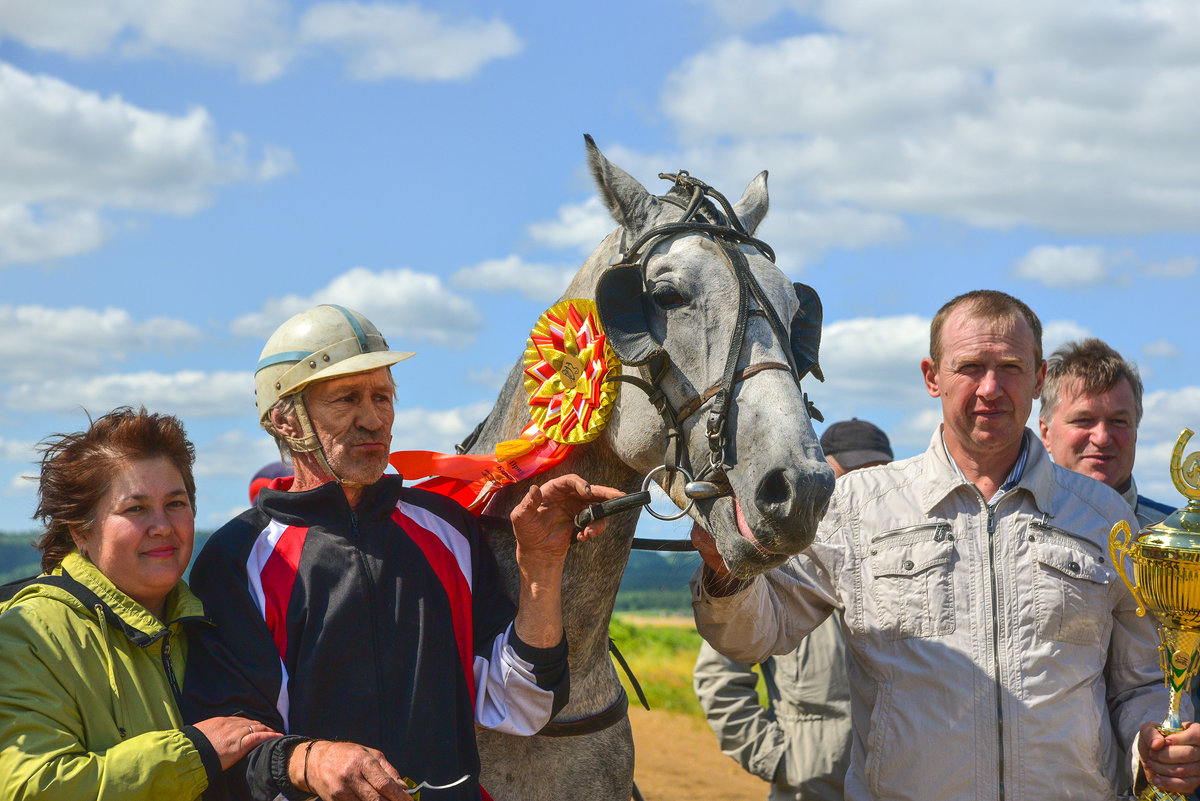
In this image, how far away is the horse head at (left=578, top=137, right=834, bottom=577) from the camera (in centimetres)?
244

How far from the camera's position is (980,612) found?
10.8ft

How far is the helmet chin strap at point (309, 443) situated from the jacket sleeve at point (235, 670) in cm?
32

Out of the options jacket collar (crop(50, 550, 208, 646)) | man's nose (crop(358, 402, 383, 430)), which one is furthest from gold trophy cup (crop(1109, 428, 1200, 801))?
jacket collar (crop(50, 550, 208, 646))

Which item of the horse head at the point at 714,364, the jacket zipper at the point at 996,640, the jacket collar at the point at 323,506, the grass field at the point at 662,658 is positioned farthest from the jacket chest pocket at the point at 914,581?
the grass field at the point at 662,658

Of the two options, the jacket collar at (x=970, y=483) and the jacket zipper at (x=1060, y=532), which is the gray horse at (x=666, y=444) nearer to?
the jacket collar at (x=970, y=483)

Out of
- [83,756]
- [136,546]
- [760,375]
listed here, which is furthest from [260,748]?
[760,375]

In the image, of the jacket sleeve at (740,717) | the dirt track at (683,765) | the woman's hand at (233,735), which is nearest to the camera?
the woman's hand at (233,735)

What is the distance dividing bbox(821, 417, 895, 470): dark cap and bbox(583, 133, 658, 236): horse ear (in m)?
2.89

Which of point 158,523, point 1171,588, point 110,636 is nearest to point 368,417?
point 158,523

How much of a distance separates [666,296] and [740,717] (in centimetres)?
303

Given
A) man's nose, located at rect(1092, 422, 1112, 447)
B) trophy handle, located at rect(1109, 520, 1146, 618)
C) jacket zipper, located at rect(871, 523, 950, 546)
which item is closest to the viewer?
trophy handle, located at rect(1109, 520, 1146, 618)

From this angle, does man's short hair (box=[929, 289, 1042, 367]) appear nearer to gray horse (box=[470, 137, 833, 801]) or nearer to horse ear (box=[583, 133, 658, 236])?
gray horse (box=[470, 137, 833, 801])

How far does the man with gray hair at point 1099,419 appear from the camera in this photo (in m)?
4.51

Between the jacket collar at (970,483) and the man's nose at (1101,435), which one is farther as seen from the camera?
the man's nose at (1101,435)
